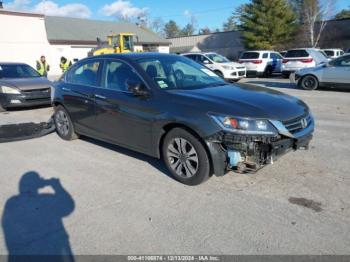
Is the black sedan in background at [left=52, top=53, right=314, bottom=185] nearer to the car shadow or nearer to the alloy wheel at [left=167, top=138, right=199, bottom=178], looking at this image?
the alloy wheel at [left=167, top=138, right=199, bottom=178]

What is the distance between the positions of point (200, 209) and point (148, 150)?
1401mm

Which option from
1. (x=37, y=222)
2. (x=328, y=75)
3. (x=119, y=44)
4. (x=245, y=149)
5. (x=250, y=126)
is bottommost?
(x=37, y=222)

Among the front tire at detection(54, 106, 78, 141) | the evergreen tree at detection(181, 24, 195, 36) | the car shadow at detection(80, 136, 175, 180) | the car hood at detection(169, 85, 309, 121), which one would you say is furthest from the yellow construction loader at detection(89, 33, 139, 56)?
the evergreen tree at detection(181, 24, 195, 36)

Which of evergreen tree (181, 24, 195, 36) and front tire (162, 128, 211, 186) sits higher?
evergreen tree (181, 24, 195, 36)

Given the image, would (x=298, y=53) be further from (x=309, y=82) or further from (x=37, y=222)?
(x=37, y=222)

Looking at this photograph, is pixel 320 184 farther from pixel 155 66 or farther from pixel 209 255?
pixel 155 66

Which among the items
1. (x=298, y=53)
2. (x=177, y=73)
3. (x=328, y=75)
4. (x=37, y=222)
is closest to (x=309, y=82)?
(x=328, y=75)

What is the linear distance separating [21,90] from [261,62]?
612 inches

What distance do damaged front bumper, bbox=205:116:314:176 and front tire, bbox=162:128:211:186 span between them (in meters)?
0.16

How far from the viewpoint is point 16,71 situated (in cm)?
1222

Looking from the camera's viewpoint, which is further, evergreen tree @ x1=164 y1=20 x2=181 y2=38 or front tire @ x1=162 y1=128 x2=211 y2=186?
evergreen tree @ x1=164 y1=20 x2=181 y2=38

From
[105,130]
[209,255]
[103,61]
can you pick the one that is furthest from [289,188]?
[103,61]

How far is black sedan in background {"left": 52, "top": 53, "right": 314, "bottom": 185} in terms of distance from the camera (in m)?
4.12

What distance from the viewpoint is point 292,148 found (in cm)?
436
